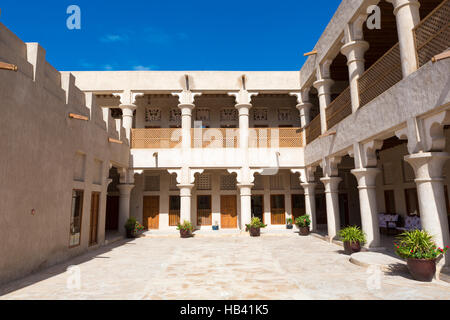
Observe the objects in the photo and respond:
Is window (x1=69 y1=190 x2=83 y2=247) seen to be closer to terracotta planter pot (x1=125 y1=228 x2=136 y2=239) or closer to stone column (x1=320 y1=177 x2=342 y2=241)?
terracotta planter pot (x1=125 y1=228 x2=136 y2=239)

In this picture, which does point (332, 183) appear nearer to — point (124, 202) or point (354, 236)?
point (354, 236)

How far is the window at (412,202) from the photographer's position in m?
12.5

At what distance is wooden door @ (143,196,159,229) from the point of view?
18.0m

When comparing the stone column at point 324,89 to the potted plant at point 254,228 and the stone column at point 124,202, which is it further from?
the stone column at point 124,202

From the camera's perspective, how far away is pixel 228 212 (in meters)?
18.4

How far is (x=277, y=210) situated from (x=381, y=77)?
39.4 ft

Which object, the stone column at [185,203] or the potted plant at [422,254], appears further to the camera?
the stone column at [185,203]

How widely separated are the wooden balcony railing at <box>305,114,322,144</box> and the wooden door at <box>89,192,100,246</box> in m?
10.7

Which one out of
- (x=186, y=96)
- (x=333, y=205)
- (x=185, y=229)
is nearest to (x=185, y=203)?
(x=185, y=229)

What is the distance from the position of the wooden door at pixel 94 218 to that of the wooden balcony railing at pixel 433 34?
1184 cm

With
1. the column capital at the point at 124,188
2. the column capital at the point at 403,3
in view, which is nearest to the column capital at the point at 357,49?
the column capital at the point at 403,3

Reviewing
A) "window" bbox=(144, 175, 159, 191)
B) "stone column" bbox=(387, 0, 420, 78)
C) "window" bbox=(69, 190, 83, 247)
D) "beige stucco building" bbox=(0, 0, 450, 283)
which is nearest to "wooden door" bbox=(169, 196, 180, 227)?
"beige stucco building" bbox=(0, 0, 450, 283)
